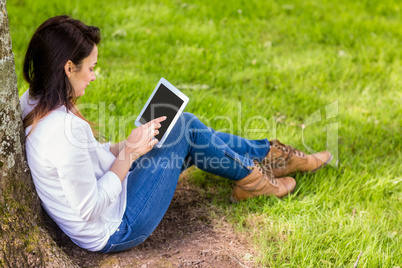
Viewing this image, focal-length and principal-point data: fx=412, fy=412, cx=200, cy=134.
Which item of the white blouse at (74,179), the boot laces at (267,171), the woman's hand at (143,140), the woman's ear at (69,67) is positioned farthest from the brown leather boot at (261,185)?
the woman's ear at (69,67)

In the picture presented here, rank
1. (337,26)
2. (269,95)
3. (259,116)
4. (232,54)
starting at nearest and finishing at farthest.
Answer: (259,116) → (269,95) → (232,54) → (337,26)

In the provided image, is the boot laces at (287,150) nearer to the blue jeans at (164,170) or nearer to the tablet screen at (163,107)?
the blue jeans at (164,170)

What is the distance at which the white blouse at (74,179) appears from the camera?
1932 mm

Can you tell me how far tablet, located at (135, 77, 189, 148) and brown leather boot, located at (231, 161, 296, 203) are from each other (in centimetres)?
74

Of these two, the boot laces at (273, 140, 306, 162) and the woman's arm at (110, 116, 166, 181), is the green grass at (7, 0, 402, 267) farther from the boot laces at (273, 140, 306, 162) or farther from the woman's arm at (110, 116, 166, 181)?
the woman's arm at (110, 116, 166, 181)

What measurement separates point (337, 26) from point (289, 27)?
0.66 metres

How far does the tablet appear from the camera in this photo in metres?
2.47

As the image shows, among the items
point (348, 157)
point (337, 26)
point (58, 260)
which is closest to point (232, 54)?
point (337, 26)

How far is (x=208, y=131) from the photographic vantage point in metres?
2.67

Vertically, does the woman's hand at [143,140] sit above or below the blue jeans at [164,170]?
above

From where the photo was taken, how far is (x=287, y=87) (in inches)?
181

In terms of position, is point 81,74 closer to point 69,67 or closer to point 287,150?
point 69,67

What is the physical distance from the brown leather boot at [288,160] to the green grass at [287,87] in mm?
92

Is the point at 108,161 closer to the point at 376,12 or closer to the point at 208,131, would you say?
the point at 208,131
